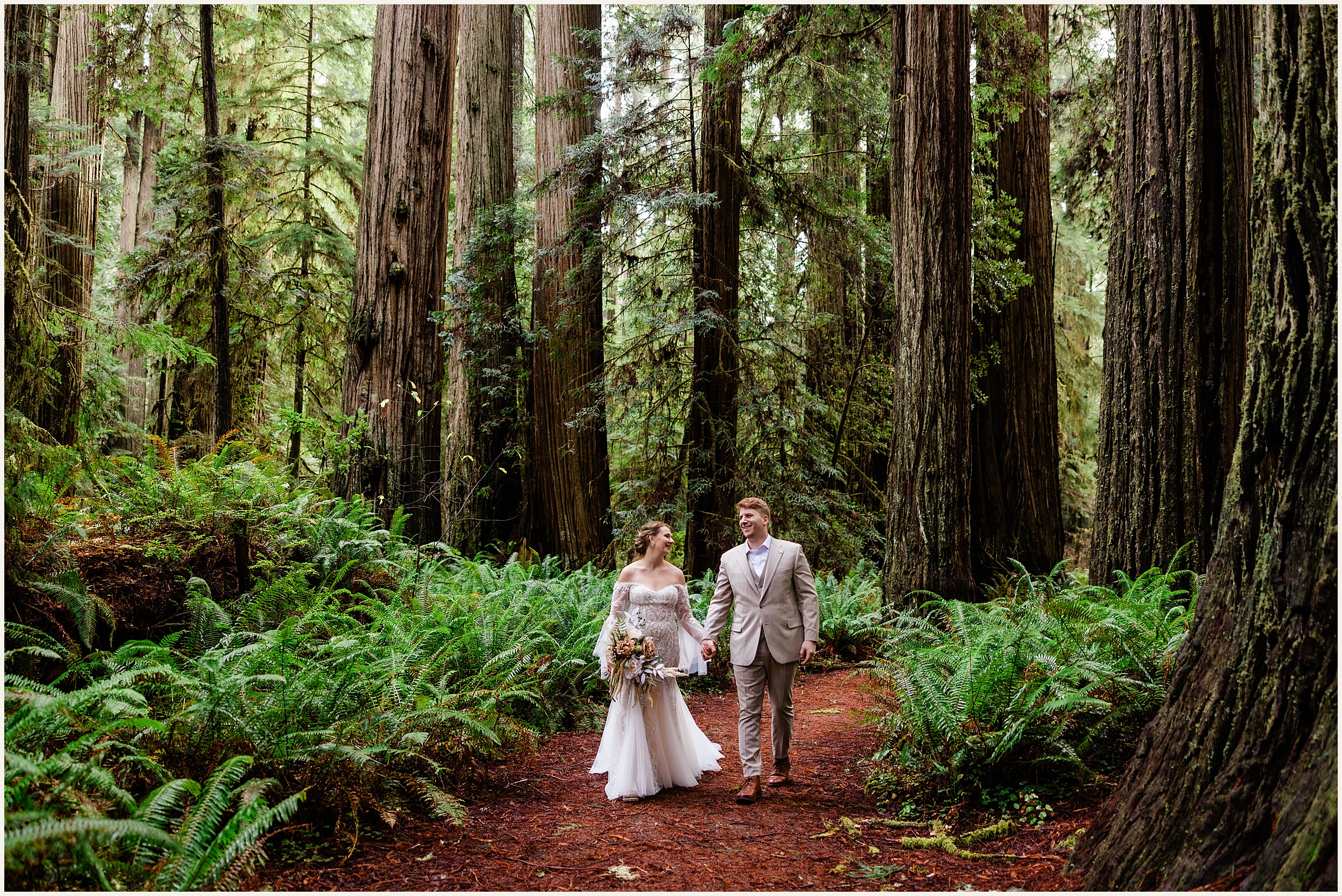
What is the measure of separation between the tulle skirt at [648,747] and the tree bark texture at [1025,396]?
5547mm

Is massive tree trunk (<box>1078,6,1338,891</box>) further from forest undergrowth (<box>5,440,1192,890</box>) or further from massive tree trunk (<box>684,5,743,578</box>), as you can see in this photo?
massive tree trunk (<box>684,5,743,578</box>)

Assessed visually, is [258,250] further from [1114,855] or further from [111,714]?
[1114,855]

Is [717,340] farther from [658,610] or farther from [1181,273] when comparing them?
[658,610]

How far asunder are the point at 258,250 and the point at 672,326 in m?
10.1

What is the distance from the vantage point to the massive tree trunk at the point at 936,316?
8188 millimetres

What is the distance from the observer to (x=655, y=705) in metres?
5.53

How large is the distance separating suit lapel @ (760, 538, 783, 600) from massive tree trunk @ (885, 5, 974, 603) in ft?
10.8

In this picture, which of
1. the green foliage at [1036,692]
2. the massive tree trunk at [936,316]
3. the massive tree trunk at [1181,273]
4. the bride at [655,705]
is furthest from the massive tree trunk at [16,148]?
the massive tree trunk at [1181,273]

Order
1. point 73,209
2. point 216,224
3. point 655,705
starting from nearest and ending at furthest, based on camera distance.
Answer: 1. point 655,705
2. point 216,224
3. point 73,209

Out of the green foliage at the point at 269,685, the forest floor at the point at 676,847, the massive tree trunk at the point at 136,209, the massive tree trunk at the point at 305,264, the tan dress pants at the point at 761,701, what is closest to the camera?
the green foliage at the point at 269,685

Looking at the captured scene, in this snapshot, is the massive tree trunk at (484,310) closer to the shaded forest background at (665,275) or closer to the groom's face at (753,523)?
the shaded forest background at (665,275)

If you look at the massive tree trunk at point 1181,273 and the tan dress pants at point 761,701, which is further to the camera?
the massive tree trunk at point 1181,273

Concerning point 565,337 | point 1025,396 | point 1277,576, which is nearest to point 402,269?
point 565,337

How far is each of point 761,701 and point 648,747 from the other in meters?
0.82
